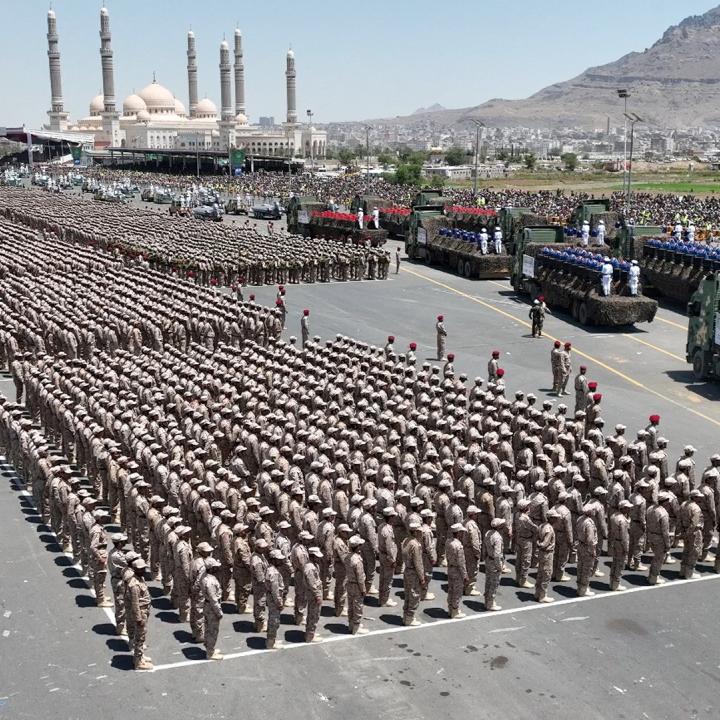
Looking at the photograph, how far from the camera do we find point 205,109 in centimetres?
15938

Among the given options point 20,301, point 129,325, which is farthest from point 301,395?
point 20,301

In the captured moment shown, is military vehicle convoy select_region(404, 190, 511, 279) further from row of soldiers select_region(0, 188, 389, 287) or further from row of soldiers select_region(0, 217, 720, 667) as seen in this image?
row of soldiers select_region(0, 217, 720, 667)

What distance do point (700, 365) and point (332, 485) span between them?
1133 cm

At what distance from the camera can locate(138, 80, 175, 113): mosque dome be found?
158 m

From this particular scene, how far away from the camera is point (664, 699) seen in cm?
916

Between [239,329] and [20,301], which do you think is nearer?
[239,329]

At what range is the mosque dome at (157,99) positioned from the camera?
15762cm

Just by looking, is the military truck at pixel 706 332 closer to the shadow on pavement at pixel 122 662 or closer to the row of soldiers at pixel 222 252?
the shadow on pavement at pixel 122 662

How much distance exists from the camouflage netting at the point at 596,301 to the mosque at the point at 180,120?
10930 cm

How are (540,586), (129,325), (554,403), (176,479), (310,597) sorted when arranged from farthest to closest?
1. (129,325)
2. (554,403)
3. (176,479)
4. (540,586)
5. (310,597)

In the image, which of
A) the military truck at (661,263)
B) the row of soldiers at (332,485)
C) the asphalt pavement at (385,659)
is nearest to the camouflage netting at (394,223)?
the military truck at (661,263)

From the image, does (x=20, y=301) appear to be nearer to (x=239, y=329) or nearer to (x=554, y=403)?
(x=239, y=329)

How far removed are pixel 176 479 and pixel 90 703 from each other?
12.5ft

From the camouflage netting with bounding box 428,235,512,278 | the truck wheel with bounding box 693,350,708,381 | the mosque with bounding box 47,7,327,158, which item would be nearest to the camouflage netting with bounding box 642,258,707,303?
the camouflage netting with bounding box 428,235,512,278
